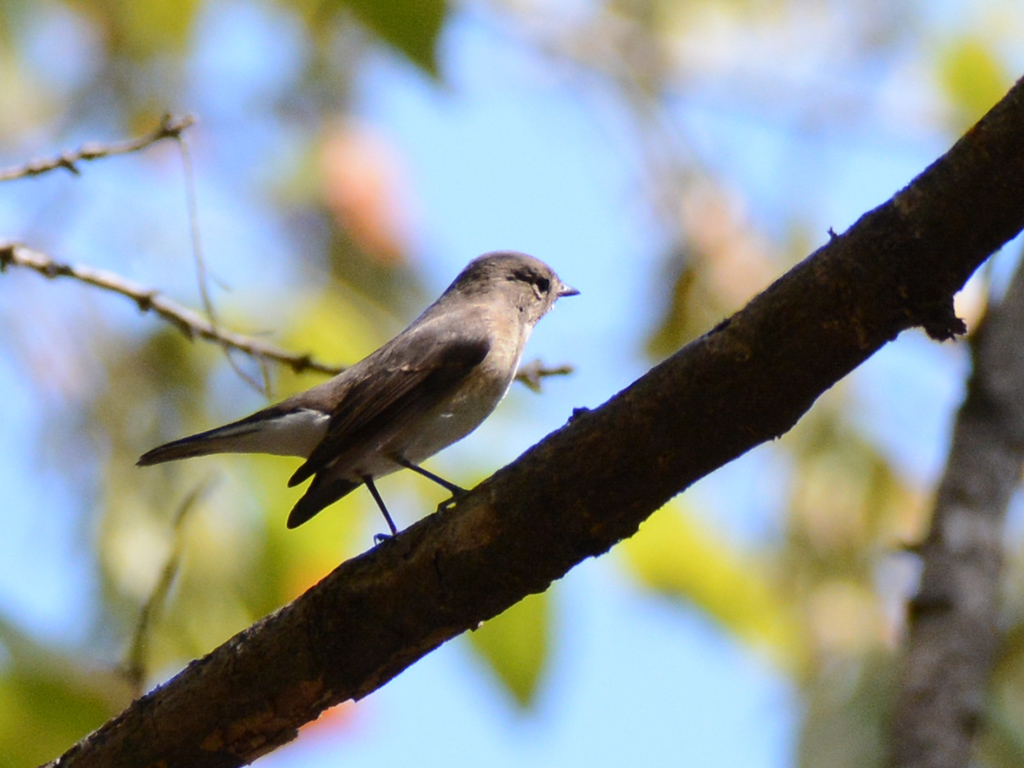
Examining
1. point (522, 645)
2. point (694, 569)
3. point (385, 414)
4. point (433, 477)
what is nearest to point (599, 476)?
point (522, 645)

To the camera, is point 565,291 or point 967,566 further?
point 565,291

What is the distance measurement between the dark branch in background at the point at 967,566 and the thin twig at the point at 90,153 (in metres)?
2.39

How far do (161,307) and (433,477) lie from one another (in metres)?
0.96

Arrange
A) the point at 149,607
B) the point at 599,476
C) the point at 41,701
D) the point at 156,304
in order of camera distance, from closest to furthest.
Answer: the point at 599,476 → the point at 41,701 → the point at 149,607 → the point at 156,304

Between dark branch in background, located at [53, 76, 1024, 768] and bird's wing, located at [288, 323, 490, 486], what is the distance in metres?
0.97

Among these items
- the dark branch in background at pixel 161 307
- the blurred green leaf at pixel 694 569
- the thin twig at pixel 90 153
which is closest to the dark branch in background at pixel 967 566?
the blurred green leaf at pixel 694 569

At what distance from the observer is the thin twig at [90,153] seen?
9.04 ft

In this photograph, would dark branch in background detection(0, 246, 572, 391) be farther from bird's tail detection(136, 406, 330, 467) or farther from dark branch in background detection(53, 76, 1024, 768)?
dark branch in background detection(53, 76, 1024, 768)

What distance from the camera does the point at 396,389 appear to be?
3.62 meters

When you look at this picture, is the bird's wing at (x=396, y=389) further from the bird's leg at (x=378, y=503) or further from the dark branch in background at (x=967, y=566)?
the dark branch in background at (x=967, y=566)

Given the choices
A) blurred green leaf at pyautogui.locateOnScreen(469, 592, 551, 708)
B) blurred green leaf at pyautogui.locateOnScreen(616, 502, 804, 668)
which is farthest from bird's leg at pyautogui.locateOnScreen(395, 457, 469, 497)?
blurred green leaf at pyautogui.locateOnScreen(616, 502, 804, 668)

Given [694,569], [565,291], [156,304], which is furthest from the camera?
[565,291]

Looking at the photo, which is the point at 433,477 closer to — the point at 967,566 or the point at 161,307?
the point at 161,307

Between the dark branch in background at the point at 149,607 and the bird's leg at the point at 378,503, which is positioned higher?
the bird's leg at the point at 378,503
